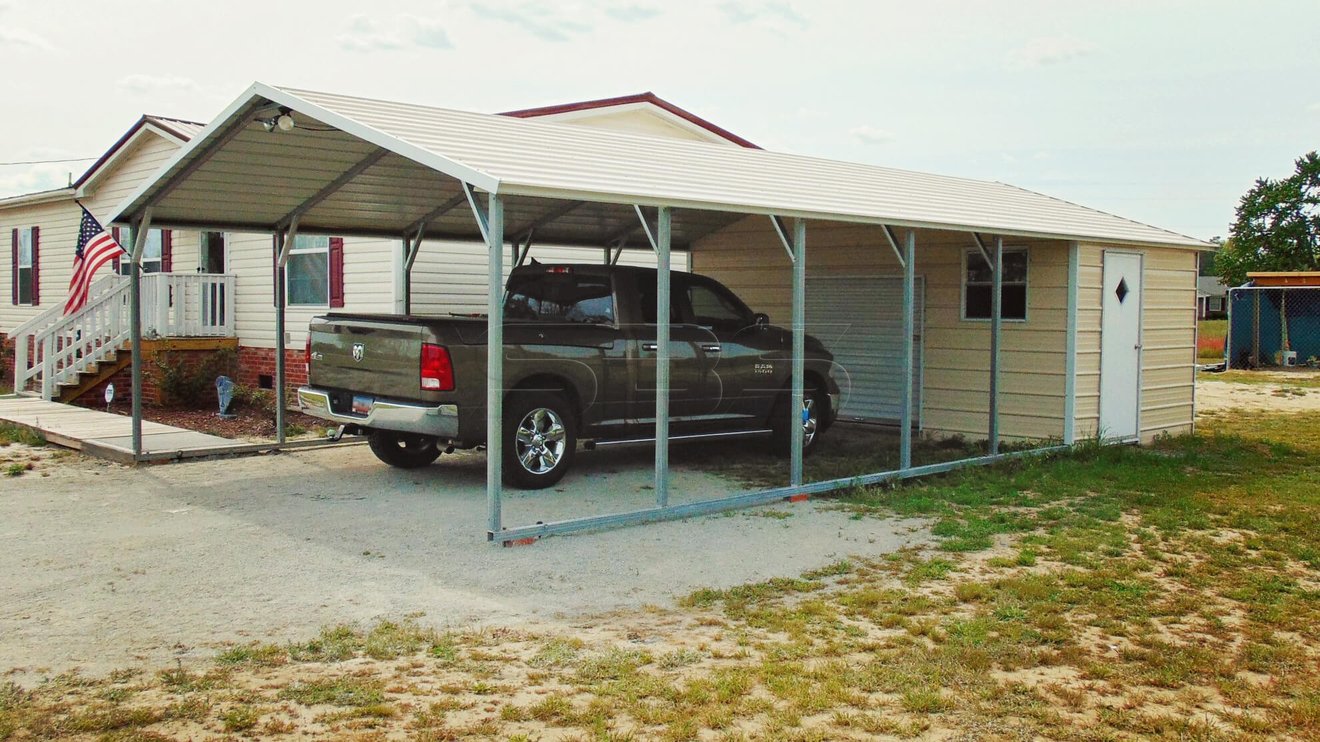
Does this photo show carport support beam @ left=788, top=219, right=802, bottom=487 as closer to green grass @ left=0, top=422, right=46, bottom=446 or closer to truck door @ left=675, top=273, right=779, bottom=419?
truck door @ left=675, top=273, right=779, bottom=419

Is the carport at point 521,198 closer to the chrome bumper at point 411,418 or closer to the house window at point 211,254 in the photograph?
the chrome bumper at point 411,418

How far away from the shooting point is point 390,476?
34.0 feet

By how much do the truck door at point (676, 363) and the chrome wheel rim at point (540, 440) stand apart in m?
0.84

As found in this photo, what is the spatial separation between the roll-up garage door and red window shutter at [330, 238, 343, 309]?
6253 mm

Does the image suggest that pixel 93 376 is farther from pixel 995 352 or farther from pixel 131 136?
pixel 995 352

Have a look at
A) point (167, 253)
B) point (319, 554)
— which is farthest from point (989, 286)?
point (167, 253)

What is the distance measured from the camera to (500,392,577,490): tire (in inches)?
362

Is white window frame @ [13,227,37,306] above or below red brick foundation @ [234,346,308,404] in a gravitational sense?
above

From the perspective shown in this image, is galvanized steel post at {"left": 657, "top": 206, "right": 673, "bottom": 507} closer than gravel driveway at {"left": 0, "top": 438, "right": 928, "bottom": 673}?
No

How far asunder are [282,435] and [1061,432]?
331 inches

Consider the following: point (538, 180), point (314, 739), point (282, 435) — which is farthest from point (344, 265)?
point (314, 739)

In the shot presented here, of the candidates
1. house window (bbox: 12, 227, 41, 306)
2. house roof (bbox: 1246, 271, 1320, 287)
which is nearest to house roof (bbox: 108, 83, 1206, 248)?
house window (bbox: 12, 227, 41, 306)

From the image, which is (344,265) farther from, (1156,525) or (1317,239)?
(1317,239)

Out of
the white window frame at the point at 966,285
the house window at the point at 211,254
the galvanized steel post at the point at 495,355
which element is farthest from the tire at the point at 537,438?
the house window at the point at 211,254
